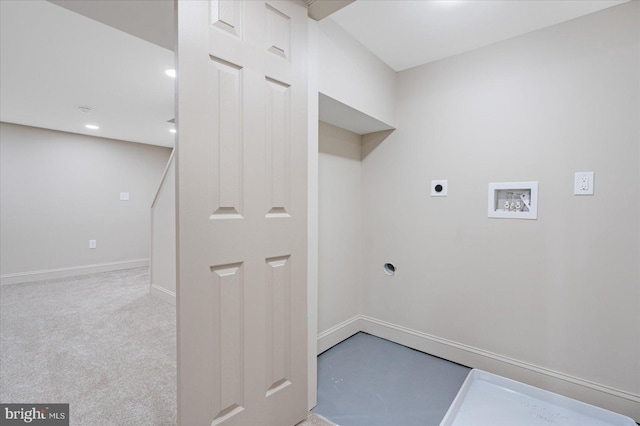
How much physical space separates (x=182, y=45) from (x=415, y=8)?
1337 mm

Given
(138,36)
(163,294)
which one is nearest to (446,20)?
(138,36)

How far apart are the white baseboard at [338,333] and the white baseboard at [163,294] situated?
6.38 feet

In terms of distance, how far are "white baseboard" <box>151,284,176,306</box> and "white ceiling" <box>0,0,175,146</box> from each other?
2.14m

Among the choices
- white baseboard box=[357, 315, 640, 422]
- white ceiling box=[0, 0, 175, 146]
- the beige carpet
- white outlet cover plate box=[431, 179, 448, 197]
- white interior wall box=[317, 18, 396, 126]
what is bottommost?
the beige carpet

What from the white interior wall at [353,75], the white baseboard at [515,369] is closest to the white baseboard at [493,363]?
the white baseboard at [515,369]

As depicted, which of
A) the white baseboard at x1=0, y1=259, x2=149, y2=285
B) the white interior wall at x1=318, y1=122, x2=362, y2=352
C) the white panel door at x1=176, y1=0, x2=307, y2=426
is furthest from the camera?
the white baseboard at x1=0, y1=259, x2=149, y2=285

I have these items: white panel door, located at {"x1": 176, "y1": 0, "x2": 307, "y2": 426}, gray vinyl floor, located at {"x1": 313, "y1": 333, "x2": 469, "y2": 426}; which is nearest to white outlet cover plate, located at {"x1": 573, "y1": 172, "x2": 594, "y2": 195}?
gray vinyl floor, located at {"x1": 313, "y1": 333, "x2": 469, "y2": 426}

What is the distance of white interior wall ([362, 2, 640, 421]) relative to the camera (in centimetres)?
164

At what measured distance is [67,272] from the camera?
15.0ft

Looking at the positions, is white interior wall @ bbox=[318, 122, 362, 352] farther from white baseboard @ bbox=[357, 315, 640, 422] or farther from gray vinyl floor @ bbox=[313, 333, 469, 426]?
white baseboard @ bbox=[357, 315, 640, 422]

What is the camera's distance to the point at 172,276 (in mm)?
3285

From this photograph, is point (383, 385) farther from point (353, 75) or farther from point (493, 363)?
point (353, 75)

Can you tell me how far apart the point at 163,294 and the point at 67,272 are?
92.8 inches

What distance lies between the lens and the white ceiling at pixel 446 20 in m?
1.64
